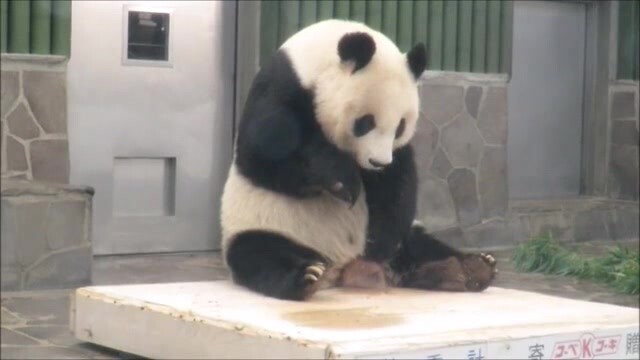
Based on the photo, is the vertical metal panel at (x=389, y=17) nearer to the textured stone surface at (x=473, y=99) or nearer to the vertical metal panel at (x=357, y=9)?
the vertical metal panel at (x=357, y=9)

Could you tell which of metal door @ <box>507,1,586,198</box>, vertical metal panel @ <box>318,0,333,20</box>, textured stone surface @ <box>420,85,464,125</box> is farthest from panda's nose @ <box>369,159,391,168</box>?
metal door @ <box>507,1,586,198</box>

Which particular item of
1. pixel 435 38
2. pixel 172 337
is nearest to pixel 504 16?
pixel 435 38

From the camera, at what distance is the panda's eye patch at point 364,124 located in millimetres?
3929

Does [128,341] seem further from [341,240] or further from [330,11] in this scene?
[330,11]

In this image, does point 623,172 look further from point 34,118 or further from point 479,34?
point 34,118

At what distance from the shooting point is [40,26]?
753cm

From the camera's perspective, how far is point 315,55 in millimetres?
4027

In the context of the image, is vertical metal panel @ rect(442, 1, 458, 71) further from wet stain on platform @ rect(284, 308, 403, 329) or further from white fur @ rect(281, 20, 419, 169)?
wet stain on platform @ rect(284, 308, 403, 329)

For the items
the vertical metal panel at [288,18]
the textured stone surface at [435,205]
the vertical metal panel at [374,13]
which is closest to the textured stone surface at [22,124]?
the vertical metal panel at [288,18]

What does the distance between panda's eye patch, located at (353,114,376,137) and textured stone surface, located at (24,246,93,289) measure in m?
3.66

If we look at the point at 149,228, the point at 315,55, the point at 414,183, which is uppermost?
→ the point at 315,55

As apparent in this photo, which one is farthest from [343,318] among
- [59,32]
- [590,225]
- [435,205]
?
[590,225]

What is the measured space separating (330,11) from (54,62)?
2.20m

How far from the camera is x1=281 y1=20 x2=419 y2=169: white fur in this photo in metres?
3.92
